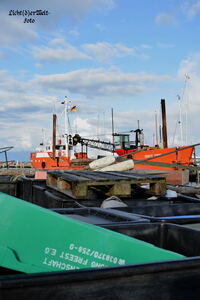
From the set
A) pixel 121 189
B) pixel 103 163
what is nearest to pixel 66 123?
pixel 103 163

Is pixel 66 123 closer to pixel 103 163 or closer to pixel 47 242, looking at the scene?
pixel 103 163

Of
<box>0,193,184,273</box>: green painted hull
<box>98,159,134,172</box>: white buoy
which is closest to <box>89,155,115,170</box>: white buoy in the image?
<box>98,159,134,172</box>: white buoy

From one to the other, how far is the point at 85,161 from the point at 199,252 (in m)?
31.4

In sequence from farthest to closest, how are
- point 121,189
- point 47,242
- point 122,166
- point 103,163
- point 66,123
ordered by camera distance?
point 66,123 < point 103,163 < point 122,166 < point 121,189 < point 47,242

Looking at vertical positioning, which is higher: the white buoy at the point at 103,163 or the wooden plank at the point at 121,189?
the white buoy at the point at 103,163

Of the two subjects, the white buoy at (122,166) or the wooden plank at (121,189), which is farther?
the white buoy at (122,166)

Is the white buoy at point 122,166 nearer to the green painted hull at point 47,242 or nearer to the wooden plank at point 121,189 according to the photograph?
the wooden plank at point 121,189

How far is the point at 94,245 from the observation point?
6.39ft

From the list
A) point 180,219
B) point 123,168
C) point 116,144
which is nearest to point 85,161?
point 116,144

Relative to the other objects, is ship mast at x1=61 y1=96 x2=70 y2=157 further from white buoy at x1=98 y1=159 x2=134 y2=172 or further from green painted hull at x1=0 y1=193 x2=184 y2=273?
green painted hull at x1=0 y1=193 x2=184 y2=273

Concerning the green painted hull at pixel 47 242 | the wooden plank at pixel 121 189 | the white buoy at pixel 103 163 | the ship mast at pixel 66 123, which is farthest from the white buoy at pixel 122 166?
the ship mast at pixel 66 123

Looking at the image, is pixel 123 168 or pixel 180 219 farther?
pixel 123 168

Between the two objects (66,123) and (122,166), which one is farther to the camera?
(66,123)

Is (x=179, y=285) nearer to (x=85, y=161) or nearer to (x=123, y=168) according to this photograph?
(x=123, y=168)
